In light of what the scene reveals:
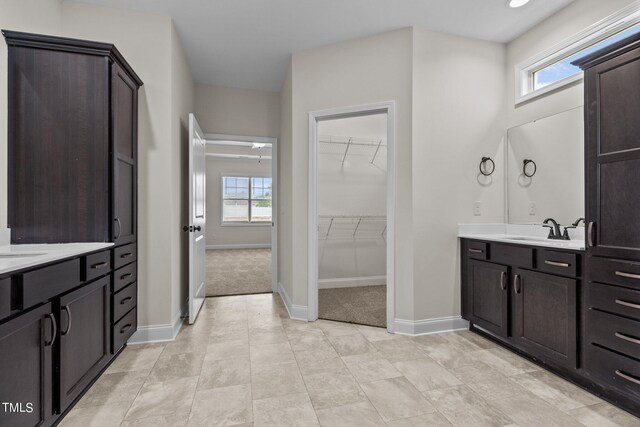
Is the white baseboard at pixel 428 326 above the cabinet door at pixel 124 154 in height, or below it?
below

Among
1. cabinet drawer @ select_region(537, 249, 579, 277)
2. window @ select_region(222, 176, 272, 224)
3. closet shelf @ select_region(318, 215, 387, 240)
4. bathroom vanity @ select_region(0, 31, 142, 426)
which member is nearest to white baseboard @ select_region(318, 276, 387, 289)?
closet shelf @ select_region(318, 215, 387, 240)

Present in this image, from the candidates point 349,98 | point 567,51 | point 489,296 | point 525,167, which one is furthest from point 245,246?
point 567,51

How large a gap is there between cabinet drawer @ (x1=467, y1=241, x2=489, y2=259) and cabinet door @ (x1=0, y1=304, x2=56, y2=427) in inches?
113

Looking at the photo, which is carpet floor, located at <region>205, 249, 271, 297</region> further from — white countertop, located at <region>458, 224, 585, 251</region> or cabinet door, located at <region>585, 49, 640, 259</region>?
cabinet door, located at <region>585, 49, 640, 259</region>

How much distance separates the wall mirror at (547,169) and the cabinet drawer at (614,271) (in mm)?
735

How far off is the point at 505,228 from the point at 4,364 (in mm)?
A: 3523

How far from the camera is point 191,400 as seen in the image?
5.97ft

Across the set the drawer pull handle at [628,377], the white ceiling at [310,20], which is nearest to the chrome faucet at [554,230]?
the drawer pull handle at [628,377]

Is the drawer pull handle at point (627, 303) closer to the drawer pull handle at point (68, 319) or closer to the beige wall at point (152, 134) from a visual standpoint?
the drawer pull handle at point (68, 319)

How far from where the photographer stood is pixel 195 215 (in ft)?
10.3

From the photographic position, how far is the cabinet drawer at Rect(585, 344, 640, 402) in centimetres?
160

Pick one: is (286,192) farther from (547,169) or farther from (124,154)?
(547,169)

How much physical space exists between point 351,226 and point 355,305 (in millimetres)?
1280

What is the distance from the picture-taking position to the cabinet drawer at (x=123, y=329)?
2047 mm
